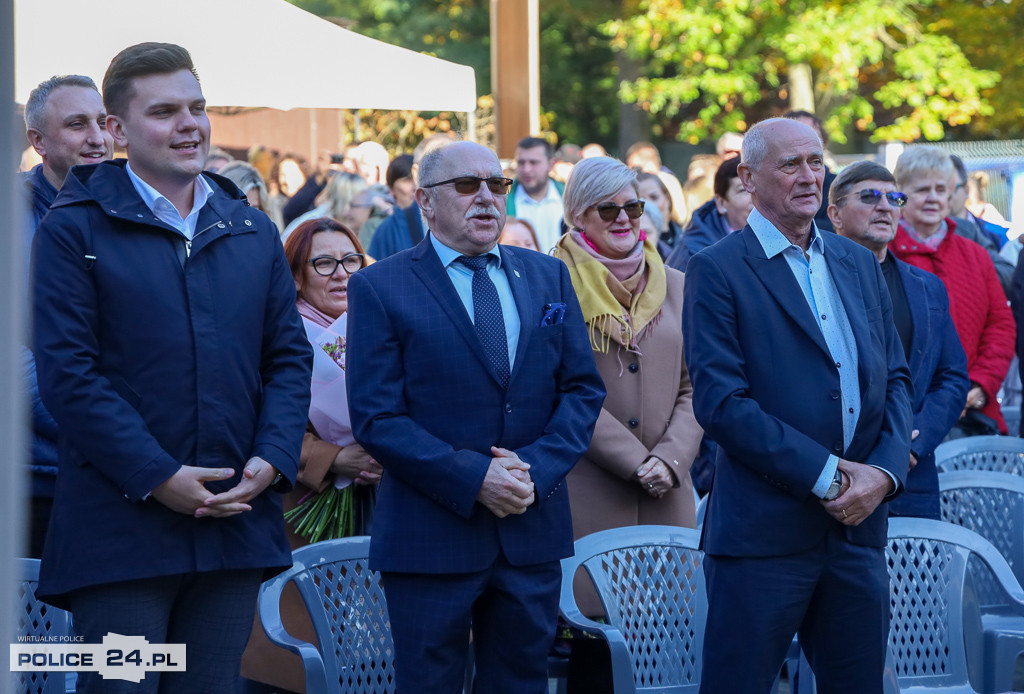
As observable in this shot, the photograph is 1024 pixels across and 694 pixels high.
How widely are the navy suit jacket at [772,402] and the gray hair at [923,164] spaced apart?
242 cm

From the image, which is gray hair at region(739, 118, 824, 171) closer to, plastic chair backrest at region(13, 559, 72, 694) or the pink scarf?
the pink scarf

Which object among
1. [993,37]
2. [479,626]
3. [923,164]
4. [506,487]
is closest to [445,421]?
[506,487]

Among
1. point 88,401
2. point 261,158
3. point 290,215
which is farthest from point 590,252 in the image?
point 261,158

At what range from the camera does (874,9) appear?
18.1 m

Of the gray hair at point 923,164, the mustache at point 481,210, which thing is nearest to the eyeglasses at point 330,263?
the mustache at point 481,210

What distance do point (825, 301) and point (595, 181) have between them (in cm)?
127

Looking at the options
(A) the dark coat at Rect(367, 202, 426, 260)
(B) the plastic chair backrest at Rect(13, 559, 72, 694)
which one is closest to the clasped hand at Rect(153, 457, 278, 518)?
(B) the plastic chair backrest at Rect(13, 559, 72, 694)

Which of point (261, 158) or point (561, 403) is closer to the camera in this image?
point (561, 403)

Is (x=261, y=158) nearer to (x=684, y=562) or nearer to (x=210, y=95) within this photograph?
(x=210, y=95)

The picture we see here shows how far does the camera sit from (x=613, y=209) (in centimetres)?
436

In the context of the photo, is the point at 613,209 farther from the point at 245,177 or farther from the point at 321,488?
the point at 245,177

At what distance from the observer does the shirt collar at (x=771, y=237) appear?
3.36 metres

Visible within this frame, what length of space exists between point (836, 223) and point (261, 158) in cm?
818

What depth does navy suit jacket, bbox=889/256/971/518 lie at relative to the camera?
172 inches
